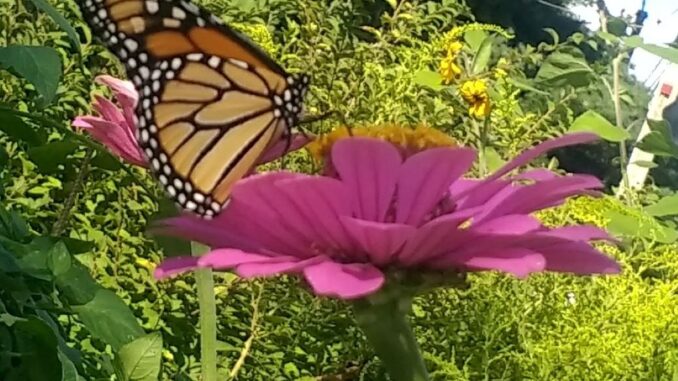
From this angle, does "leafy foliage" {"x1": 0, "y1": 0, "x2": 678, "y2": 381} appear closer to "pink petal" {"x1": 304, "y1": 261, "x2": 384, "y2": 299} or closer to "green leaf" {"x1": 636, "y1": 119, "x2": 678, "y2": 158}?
"green leaf" {"x1": 636, "y1": 119, "x2": 678, "y2": 158}

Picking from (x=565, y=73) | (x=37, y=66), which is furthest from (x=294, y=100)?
(x=565, y=73)

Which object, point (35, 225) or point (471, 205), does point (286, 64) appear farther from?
point (471, 205)

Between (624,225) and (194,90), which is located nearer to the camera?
(194,90)

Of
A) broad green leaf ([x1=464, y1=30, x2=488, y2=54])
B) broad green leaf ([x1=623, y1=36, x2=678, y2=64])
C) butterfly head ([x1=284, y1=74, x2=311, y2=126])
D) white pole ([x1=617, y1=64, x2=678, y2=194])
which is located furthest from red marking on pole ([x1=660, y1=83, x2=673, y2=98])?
butterfly head ([x1=284, y1=74, x2=311, y2=126])

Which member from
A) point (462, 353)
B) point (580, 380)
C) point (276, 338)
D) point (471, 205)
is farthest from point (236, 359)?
point (471, 205)

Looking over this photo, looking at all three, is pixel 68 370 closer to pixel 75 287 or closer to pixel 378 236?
pixel 75 287

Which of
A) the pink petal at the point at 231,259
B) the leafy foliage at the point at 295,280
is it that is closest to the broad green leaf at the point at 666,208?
the leafy foliage at the point at 295,280

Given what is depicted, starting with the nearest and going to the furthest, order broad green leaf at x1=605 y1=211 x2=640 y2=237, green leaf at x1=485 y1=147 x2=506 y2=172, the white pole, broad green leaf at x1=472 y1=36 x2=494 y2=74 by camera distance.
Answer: broad green leaf at x1=605 y1=211 x2=640 y2=237 < green leaf at x1=485 y1=147 x2=506 y2=172 < broad green leaf at x1=472 y1=36 x2=494 y2=74 < the white pole
